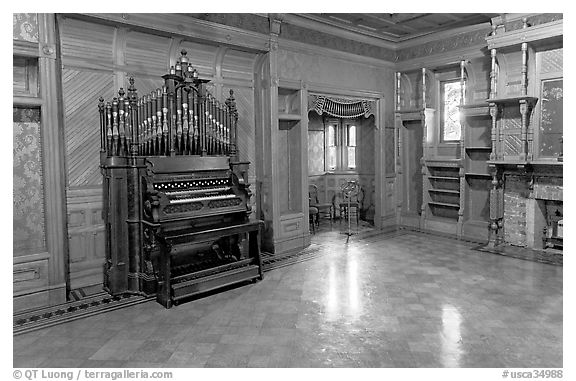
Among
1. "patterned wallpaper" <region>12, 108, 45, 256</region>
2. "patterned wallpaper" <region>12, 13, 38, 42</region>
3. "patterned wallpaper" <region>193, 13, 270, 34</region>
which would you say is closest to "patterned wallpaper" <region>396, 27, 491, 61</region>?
"patterned wallpaper" <region>193, 13, 270, 34</region>

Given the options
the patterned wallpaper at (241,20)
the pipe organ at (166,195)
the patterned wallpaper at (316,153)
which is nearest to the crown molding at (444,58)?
the patterned wallpaper at (316,153)

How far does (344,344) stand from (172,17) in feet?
14.0

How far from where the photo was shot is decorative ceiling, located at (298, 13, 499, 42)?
737cm

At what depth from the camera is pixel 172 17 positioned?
223 inches

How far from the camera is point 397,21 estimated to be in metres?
7.73

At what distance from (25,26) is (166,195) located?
Result: 2.16 metres

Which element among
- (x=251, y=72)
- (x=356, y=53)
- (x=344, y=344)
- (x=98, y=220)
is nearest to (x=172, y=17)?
(x=251, y=72)

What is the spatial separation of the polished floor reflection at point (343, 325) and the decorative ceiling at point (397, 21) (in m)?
3.97

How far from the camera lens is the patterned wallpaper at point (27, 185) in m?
4.75

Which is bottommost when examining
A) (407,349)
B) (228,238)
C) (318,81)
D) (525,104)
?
(407,349)

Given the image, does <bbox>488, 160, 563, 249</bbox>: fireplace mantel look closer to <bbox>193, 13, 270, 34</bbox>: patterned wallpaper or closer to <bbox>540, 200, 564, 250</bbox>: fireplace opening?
<bbox>540, 200, 564, 250</bbox>: fireplace opening

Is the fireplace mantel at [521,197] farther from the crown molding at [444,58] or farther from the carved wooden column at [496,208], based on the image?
the crown molding at [444,58]

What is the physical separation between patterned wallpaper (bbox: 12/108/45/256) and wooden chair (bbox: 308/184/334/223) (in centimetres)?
512

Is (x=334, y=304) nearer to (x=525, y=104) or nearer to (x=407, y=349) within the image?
(x=407, y=349)
